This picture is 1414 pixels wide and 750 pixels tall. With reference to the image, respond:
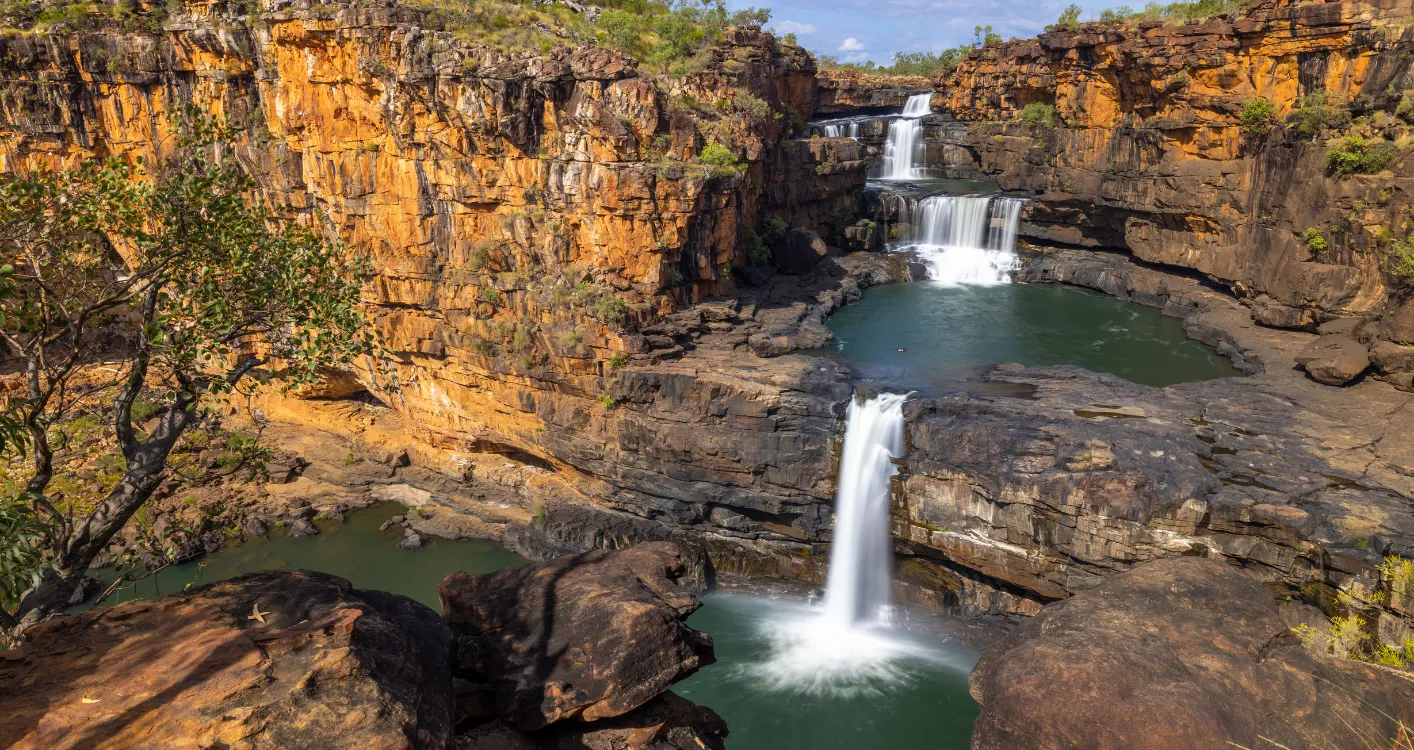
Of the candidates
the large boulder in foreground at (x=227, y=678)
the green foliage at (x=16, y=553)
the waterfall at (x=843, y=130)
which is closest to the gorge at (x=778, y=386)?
the large boulder in foreground at (x=227, y=678)

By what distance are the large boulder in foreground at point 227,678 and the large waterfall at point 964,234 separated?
3032cm

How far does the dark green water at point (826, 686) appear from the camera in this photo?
15867mm

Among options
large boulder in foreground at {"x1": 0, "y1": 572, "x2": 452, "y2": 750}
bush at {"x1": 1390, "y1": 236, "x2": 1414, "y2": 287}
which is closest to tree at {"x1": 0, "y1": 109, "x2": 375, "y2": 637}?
large boulder in foreground at {"x1": 0, "y1": 572, "x2": 452, "y2": 750}

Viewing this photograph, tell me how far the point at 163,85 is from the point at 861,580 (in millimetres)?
27094

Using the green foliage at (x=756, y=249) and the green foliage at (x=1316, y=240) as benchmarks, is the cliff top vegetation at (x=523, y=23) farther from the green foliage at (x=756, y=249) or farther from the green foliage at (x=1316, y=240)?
the green foliage at (x=1316, y=240)

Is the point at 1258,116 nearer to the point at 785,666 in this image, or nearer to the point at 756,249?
the point at 756,249

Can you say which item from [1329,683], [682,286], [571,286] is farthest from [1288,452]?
[571,286]

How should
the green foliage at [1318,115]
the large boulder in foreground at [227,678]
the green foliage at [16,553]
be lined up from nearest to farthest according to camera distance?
the green foliage at [16,553] → the large boulder in foreground at [227,678] → the green foliage at [1318,115]

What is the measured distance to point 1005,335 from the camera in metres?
27.8

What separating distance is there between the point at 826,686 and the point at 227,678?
1272 cm

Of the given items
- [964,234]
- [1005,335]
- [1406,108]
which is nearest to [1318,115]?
[1406,108]

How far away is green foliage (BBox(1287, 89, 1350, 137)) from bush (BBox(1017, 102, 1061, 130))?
13872 millimetres

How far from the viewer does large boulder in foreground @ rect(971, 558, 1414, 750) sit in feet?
27.9

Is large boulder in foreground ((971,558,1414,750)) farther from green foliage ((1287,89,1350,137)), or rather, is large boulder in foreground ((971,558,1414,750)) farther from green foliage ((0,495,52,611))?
green foliage ((1287,89,1350,137))
